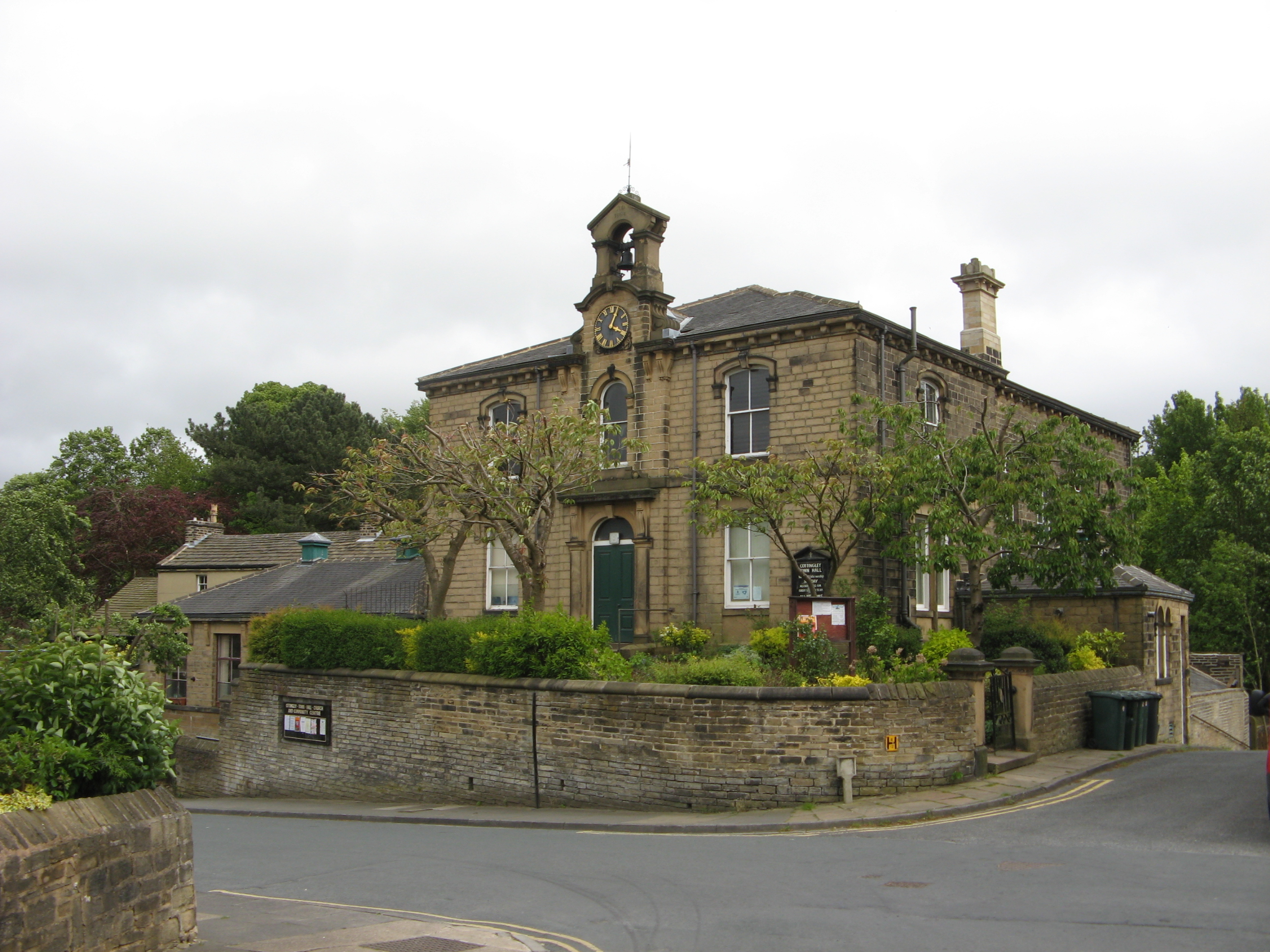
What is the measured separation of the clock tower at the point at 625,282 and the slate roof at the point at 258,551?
40.6ft

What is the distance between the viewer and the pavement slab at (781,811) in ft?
45.9

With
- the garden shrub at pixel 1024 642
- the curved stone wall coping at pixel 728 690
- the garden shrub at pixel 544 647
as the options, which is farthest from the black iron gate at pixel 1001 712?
the garden shrub at pixel 544 647

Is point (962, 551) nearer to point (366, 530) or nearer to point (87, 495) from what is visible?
point (366, 530)

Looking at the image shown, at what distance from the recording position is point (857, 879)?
1038 centimetres

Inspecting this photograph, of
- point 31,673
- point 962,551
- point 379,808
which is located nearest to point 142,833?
point 31,673

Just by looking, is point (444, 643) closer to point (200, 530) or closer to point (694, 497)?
point (694, 497)

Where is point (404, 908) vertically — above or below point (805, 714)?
below

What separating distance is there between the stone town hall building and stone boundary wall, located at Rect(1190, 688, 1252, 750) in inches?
322

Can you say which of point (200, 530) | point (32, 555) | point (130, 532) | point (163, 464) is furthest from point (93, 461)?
point (32, 555)

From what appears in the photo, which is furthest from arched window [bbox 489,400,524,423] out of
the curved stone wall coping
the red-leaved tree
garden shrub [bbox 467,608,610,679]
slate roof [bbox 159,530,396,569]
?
the red-leaved tree

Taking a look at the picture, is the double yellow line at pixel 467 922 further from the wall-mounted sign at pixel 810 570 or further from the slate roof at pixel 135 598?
the slate roof at pixel 135 598

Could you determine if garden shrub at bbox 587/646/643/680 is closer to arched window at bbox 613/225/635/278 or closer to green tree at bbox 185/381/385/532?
arched window at bbox 613/225/635/278

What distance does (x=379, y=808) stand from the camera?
1928cm

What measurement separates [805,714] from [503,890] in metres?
5.78
